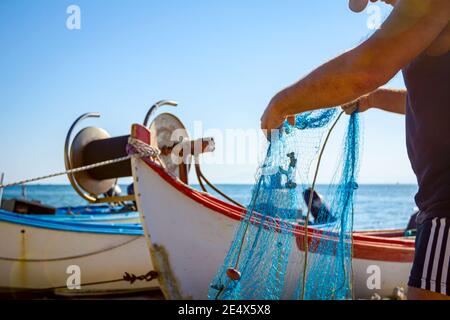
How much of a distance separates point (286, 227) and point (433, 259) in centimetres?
147

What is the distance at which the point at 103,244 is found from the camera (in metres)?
7.09

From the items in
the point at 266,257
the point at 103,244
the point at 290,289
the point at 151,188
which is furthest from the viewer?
the point at 103,244

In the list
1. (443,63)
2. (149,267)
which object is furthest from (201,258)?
(443,63)

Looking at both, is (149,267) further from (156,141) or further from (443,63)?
(443,63)

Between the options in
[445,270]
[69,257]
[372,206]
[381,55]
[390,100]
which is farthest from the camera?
[372,206]

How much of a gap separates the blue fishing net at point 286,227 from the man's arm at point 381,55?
104cm

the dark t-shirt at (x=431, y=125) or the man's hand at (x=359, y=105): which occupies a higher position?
the man's hand at (x=359, y=105)

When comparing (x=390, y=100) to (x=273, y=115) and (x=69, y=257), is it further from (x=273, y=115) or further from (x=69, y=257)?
(x=69, y=257)

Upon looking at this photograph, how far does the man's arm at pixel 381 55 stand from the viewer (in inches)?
54.8

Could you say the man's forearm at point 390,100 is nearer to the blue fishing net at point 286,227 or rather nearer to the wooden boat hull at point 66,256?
the blue fishing net at point 286,227

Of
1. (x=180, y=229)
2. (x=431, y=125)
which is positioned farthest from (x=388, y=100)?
(x=180, y=229)

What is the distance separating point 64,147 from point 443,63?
6.88 meters

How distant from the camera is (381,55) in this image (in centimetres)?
141

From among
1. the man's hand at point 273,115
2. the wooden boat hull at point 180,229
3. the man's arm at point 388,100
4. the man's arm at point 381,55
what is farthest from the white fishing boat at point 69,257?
the man's arm at point 381,55
